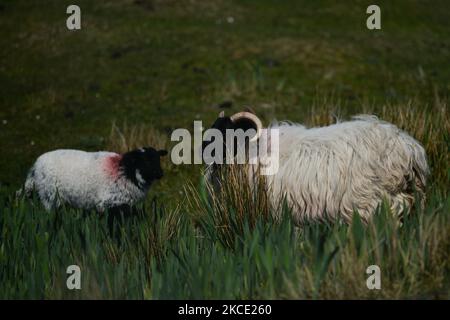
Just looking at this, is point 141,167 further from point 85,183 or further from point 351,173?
point 351,173

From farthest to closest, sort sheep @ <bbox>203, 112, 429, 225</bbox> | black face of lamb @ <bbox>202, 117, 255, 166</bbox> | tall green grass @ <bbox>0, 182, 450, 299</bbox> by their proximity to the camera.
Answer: black face of lamb @ <bbox>202, 117, 255, 166</bbox> → sheep @ <bbox>203, 112, 429, 225</bbox> → tall green grass @ <bbox>0, 182, 450, 299</bbox>

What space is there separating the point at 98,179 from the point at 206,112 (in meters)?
7.10

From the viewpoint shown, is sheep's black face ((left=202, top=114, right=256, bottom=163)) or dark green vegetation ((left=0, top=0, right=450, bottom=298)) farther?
sheep's black face ((left=202, top=114, right=256, bottom=163))

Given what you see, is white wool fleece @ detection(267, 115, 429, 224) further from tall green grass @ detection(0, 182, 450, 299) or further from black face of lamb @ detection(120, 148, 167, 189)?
black face of lamb @ detection(120, 148, 167, 189)

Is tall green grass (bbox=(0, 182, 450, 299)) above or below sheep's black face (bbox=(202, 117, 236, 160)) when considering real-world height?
below

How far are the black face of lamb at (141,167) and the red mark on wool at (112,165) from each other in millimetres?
81

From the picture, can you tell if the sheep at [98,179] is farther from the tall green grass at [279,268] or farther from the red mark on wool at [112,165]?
the tall green grass at [279,268]

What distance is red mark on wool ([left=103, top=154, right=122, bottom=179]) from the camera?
9.58 m

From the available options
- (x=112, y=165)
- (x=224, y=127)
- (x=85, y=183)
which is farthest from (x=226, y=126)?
(x=85, y=183)

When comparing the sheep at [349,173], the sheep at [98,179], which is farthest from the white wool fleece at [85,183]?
the sheep at [349,173]

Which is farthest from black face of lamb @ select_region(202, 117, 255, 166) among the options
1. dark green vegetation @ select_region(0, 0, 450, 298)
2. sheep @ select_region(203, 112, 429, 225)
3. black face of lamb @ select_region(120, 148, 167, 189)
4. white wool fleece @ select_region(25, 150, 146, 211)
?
white wool fleece @ select_region(25, 150, 146, 211)

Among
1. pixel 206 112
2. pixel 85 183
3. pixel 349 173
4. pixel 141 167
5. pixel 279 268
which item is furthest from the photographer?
pixel 206 112

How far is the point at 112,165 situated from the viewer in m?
9.65

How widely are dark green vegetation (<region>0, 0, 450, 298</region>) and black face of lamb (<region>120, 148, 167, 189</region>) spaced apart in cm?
38
